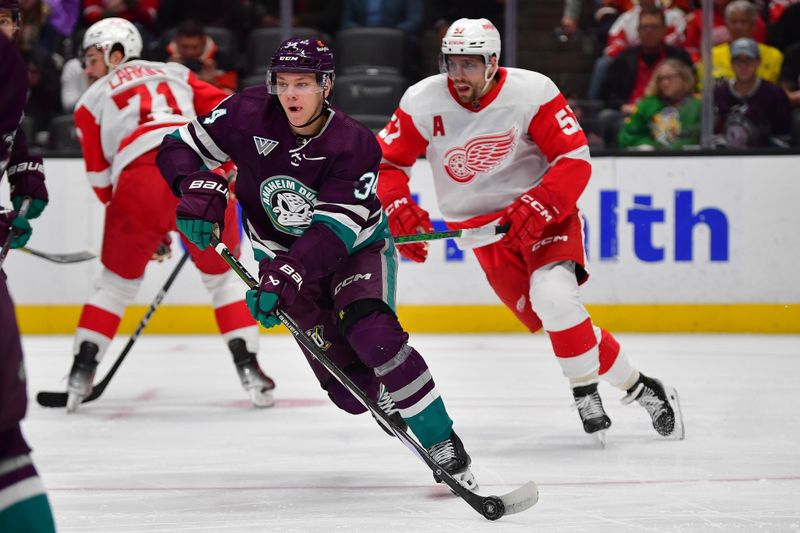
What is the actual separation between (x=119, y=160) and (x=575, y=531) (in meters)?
2.26

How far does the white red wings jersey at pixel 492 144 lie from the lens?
3.53m

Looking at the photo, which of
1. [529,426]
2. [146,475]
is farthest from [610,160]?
[146,475]

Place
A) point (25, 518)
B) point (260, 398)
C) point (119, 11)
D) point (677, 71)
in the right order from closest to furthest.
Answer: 1. point (25, 518)
2. point (260, 398)
3. point (677, 71)
4. point (119, 11)

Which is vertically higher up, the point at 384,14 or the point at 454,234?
the point at 384,14

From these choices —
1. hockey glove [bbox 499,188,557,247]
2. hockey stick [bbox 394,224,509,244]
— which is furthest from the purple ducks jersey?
hockey glove [bbox 499,188,557,247]

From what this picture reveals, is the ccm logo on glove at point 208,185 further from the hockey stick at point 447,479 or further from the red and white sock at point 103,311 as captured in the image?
the red and white sock at point 103,311

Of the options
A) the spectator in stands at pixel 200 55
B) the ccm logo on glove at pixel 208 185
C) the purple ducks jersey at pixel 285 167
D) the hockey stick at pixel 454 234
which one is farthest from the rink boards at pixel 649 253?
the ccm logo on glove at pixel 208 185

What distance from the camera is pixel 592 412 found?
349 cm

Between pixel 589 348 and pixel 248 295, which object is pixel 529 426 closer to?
pixel 589 348

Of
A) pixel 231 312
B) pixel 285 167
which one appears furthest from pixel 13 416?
pixel 231 312

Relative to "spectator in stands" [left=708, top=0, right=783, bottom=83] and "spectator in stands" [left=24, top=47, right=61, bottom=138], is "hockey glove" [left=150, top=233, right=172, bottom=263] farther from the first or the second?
"spectator in stands" [left=708, top=0, right=783, bottom=83]

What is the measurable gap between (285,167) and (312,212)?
0.12 meters

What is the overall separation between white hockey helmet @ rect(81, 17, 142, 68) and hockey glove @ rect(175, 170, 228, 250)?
1.52 m

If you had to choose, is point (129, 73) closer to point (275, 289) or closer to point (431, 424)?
point (275, 289)
